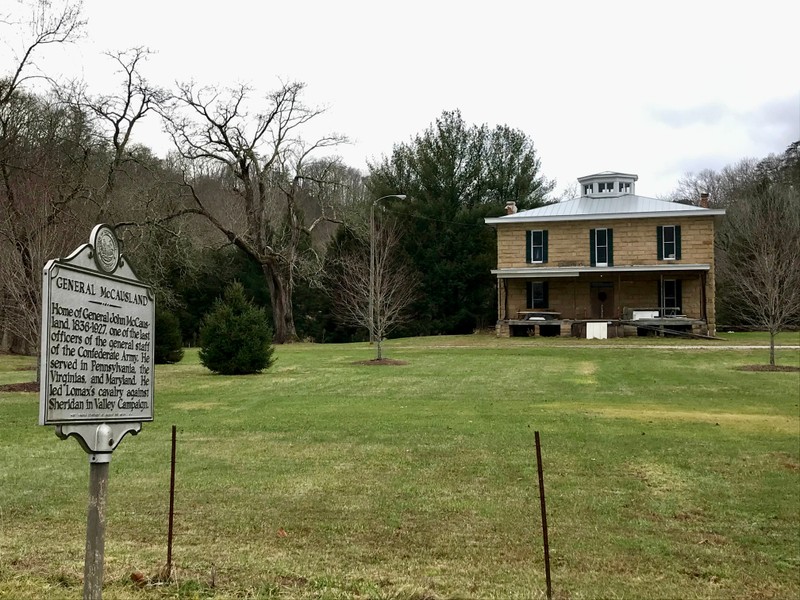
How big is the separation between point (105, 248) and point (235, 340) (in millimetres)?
19547

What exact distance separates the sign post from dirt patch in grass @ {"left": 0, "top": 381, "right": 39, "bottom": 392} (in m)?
16.7

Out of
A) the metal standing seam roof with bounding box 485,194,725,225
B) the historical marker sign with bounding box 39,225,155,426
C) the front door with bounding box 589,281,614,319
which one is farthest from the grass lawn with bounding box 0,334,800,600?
the front door with bounding box 589,281,614,319

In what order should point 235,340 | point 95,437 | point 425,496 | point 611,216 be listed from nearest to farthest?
point 95,437, point 425,496, point 235,340, point 611,216

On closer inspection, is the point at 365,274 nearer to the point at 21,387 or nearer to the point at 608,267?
the point at 608,267

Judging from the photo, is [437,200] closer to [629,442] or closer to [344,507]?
[629,442]

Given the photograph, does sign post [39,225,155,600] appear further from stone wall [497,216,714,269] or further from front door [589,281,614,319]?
front door [589,281,614,319]

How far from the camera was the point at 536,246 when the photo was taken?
43500 millimetres

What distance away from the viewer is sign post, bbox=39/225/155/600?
498 cm

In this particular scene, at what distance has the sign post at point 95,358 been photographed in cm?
498

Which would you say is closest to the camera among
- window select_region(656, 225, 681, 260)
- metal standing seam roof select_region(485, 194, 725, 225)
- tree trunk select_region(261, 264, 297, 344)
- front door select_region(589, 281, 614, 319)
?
metal standing seam roof select_region(485, 194, 725, 225)

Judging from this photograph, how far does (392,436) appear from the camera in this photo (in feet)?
45.3

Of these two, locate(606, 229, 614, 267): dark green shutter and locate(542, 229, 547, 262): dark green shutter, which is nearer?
locate(606, 229, 614, 267): dark green shutter

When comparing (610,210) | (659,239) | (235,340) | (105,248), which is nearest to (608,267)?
(659,239)

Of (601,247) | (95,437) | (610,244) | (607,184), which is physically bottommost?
(95,437)
